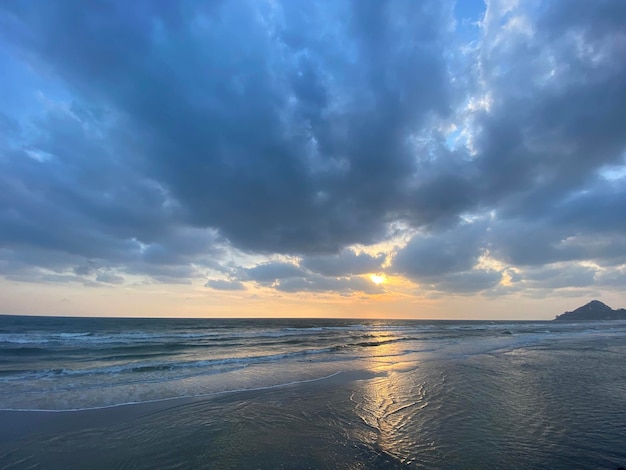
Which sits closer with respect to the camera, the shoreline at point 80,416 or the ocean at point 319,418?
the ocean at point 319,418

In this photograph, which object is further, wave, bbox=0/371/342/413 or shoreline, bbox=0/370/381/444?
wave, bbox=0/371/342/413

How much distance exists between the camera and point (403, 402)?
11.5m

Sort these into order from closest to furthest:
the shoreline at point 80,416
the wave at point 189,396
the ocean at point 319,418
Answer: the ocean at point 319,418
the shoreline at point 80,416
the wave at point 189,396

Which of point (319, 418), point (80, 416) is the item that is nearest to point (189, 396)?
point (80, 416)

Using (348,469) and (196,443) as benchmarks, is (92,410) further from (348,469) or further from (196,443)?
(348,469)

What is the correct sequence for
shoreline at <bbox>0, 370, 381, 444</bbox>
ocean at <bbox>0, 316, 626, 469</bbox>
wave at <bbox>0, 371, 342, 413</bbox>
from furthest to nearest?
1. wave at <bbox>0, 371, 342, 413</bbox>
2. shoreline at <bbox>0, 370, 381, 444</bbox>
3. ocean at <bbox>0, 316, 626, 469</bbox>

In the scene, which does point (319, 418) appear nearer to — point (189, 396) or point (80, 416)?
point (189, 396)

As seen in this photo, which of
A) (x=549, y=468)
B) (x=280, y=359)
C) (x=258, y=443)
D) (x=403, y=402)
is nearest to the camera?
(x=549, y=468)

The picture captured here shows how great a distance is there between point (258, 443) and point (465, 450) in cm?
485

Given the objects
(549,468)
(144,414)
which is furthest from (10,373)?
(549,468)

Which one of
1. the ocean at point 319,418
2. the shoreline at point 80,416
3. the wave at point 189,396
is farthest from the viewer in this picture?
the wave at point 189,396

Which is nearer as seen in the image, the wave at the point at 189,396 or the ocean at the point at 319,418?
the ocean at the point at 319,418

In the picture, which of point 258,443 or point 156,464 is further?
point 258,443

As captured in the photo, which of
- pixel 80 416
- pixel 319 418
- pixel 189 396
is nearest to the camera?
pixel 319 418
